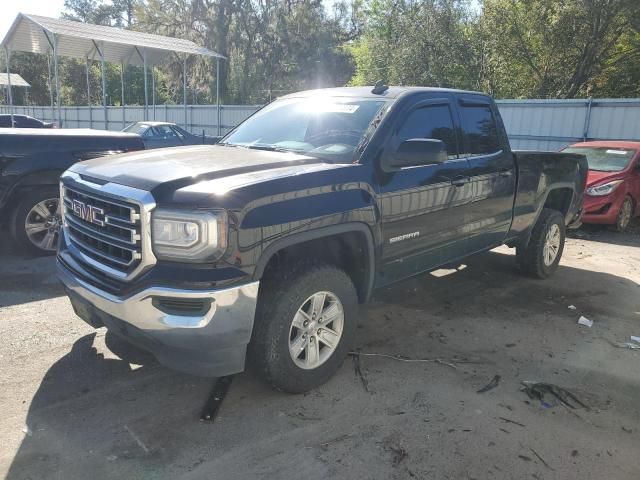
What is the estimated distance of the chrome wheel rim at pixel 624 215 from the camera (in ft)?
30.9

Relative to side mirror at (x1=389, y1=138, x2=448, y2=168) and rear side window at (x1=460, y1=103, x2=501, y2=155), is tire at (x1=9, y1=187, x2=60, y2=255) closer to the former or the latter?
side mirror at (x1=389, y1=138, x2=448, y2=168)

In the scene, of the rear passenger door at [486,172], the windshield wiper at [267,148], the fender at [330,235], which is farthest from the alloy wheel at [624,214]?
the windshield wiper at [267,148]

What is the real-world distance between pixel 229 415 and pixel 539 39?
19.0 metres

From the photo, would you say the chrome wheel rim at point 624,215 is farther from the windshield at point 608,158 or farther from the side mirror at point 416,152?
the side mirror at point 416,152

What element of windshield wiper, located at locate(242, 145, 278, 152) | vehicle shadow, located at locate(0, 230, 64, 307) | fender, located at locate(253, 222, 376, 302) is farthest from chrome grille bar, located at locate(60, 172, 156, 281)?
vehicle shadow, located at locate(0, 230, 64, 307)

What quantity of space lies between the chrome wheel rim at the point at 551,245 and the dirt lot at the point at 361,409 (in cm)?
127

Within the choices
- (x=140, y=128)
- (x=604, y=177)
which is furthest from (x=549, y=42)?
(x=140, y=128)

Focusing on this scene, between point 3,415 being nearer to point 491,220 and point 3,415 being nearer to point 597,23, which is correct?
point 491,220

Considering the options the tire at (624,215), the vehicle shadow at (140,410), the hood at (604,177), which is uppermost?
the hood at (604,177)

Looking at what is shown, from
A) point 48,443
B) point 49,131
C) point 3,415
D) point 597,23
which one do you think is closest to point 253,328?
point 48,443

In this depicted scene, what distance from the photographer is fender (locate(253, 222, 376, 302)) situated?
3.02m

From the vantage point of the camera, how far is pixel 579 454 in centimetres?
297

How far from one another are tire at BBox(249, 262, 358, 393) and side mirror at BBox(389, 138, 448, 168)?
91 centimetres

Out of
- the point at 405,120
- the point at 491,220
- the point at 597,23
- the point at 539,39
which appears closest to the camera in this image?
the point at 405,120
